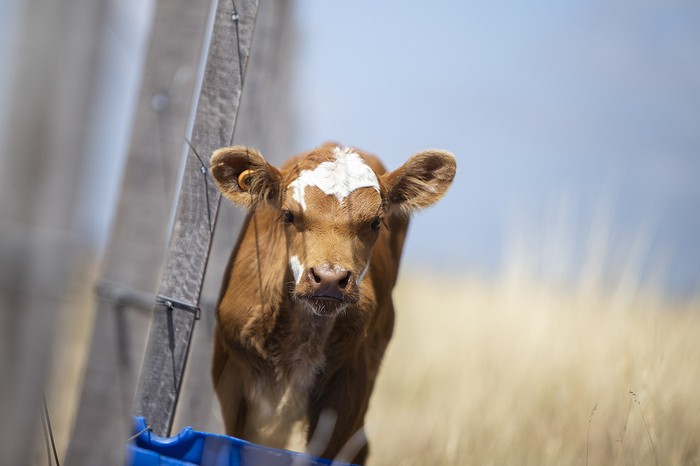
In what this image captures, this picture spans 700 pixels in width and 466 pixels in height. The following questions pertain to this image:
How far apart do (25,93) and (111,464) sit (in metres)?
1.25

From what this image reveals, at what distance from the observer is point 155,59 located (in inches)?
97.7

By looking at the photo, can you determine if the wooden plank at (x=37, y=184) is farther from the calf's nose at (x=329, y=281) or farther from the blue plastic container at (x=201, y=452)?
the calf's nose at (x=329, y=281)

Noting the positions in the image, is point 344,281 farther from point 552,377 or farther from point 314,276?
point 552,377

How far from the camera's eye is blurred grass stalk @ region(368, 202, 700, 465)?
14.6 ft

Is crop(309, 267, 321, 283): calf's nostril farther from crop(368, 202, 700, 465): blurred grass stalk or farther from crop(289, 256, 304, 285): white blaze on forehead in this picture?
crop(368, 202, 700, 465): blurred grass stalk

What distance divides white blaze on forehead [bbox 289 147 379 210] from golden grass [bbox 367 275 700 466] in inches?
57.1

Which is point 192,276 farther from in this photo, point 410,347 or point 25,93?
point 410,347

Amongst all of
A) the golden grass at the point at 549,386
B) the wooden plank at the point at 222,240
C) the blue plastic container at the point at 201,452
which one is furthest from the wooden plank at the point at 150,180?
the wooden plank at the point at 222,240

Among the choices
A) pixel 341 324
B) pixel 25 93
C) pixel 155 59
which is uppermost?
pixel 155 59

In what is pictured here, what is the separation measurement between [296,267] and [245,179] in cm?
56

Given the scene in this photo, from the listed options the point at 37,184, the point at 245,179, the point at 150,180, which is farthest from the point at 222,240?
the point at 37,184

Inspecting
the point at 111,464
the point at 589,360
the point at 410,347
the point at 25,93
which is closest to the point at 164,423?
the point at 111,464

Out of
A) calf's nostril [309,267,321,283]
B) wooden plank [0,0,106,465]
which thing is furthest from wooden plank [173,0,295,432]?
wooden plank [0,0,106,465]

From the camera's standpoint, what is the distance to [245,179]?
383 cm
